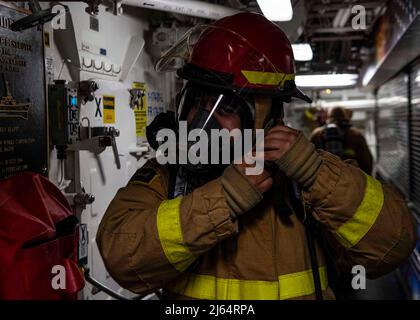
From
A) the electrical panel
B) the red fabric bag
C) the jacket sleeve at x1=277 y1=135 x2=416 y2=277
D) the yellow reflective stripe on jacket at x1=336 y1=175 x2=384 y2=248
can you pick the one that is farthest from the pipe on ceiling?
the yellow reflective stripe on jacket at x1=336 y1=175 x2=384 y2=248

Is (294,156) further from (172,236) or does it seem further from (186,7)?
(186,7)

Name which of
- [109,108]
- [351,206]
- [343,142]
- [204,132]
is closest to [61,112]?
[109,108]

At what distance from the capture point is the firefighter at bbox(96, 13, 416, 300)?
5.01 feet

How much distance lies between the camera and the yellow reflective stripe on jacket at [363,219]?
5.21ft

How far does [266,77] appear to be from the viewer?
1.79 meters

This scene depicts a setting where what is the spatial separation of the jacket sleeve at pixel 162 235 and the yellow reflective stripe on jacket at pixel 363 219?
0.41 meters

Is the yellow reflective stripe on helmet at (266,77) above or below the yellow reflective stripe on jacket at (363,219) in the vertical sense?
above

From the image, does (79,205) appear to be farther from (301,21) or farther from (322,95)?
(322,95)

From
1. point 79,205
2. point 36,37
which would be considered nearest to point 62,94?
point 36,37

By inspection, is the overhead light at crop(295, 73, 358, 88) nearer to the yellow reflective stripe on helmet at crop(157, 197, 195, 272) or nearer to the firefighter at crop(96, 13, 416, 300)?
the firefighter at crop(96, 13, 416, 300)

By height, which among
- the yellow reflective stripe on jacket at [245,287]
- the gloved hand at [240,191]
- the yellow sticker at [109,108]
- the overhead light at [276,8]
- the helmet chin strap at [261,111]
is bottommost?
the yellow reflective stripe on jacket at [245,287]

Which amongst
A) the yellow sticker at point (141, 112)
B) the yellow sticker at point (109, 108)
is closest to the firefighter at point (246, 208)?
the yellow sticker at point (109, 108)

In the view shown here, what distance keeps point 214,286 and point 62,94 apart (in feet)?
5.04

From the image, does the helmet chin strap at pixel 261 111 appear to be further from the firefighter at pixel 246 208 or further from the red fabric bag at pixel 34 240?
the red fabric bag at pixel 34 240
